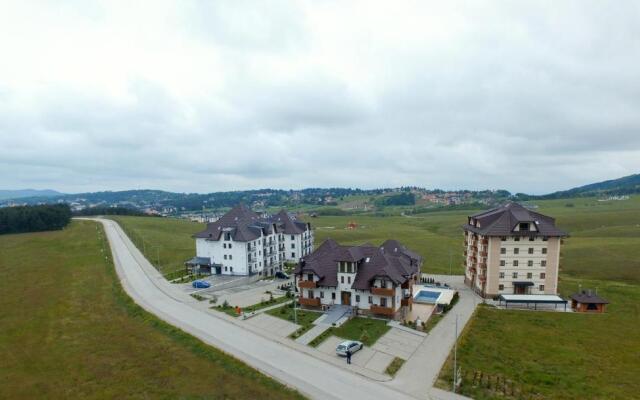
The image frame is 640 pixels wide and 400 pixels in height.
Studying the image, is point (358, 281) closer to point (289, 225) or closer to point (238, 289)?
point (238, 289)

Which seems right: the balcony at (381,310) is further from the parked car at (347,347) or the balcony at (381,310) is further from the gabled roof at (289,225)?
the gabled roof at (289,225)

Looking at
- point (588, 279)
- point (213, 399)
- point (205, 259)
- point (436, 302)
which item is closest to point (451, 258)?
point (588, 279)

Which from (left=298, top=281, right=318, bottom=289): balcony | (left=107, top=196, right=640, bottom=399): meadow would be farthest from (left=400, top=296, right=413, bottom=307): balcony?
(left=298, top=281, right=318, bottom=289): balcony

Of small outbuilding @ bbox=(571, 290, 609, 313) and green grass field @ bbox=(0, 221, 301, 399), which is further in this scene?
small outbuilding @ bbox=(571, 290, 609, 313)

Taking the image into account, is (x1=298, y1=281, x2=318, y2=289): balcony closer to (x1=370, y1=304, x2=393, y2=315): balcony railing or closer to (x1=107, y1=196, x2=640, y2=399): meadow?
(x1=370, y1=304, x2=393, y2=315): balcony railing

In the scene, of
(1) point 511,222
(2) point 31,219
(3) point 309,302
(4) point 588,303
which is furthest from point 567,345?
(2) point 31,219

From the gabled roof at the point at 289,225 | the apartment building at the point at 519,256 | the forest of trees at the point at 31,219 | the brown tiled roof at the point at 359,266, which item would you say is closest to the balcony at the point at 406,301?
the brown tiled roof at the point at 359,266

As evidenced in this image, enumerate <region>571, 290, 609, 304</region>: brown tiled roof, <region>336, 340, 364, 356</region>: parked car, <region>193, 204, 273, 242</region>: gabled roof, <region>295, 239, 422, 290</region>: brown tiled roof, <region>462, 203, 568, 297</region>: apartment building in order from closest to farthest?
<region>336, 340, 364, 356</region>: parked car, <region>295, 239, 422, 290</region>: brown tiled roof, <region>571, 290, 609, 304</region>: brown tiled roof, <region>462, 203, 568, 297</region>: apartment building, <region>193, 204, 273, 242</region>: gabled roof
